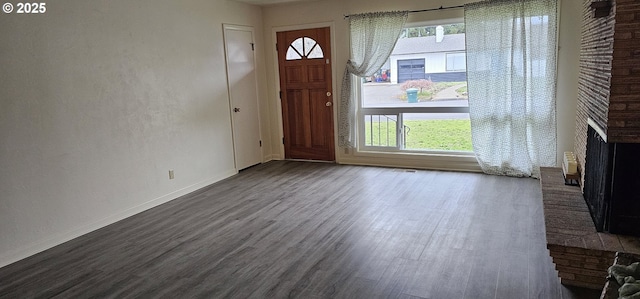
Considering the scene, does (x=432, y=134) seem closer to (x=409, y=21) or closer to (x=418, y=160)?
(x=418, y=160)

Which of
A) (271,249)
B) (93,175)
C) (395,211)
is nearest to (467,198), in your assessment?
(395,211)

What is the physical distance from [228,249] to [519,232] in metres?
2.41

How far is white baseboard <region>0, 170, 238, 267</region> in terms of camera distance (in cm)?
334

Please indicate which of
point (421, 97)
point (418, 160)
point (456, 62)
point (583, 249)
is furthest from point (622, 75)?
point (418, 160)

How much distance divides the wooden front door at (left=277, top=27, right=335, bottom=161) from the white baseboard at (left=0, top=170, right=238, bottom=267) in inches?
70.0

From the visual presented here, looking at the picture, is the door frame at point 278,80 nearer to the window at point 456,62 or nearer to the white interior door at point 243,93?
the white interior door at point 243,93

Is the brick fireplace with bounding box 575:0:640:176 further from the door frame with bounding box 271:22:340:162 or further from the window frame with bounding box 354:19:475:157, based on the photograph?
the door frame with bounding box 271:22:340:162

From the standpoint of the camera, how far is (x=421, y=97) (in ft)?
18.6

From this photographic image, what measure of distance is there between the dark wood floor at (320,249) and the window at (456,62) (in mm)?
1514

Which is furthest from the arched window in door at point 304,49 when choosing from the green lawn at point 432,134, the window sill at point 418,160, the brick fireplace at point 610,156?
the brick fireplace at point 610,156

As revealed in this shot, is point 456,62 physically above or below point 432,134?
above

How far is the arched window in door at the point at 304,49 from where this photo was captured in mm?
6137

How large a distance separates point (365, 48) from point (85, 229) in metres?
4.01

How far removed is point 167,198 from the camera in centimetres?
480
